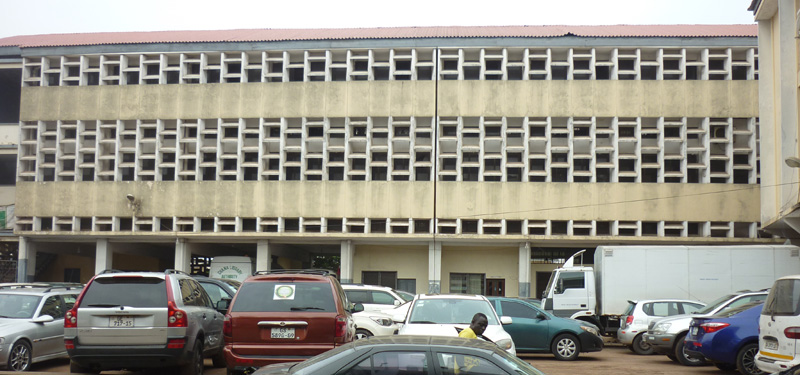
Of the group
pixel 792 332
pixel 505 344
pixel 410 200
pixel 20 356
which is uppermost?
pixel 410 200

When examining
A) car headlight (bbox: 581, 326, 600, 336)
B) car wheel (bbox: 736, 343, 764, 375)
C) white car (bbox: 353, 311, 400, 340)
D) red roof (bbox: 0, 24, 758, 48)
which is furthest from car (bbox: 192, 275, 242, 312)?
red roof (bbox: 0, 24, 758, 48)

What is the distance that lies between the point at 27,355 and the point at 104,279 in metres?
3.14

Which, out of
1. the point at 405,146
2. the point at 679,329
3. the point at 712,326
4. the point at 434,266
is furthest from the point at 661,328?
the point at 405,146

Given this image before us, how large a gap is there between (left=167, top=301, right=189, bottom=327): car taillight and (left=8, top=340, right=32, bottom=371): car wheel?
3578mm

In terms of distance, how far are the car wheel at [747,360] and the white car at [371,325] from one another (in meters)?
6.90

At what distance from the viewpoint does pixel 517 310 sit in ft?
61.7

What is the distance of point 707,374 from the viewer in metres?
15.4

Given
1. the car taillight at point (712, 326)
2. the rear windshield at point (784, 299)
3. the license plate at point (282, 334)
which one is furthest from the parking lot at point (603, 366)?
the rear windshield at point (784, 299)

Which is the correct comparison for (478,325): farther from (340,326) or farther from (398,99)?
(398,99)

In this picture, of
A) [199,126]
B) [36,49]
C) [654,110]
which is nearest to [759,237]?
[654,110]

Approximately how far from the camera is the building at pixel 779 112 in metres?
23.5

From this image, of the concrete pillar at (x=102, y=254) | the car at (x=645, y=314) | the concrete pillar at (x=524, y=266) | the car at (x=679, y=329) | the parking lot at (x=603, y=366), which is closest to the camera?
the parking lot at (x=603, y=366)

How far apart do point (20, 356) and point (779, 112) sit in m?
22.8

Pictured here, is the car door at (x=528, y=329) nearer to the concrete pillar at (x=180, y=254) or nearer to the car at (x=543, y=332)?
the car at (x=543, y=332)
